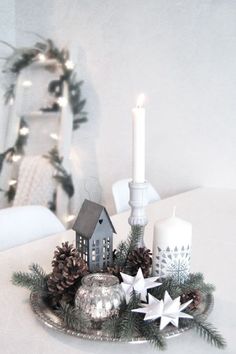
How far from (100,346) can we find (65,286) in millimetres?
125

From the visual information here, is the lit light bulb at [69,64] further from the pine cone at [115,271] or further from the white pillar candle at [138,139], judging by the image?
the pine cone at [115,271]

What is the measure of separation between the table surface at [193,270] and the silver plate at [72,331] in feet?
0.05

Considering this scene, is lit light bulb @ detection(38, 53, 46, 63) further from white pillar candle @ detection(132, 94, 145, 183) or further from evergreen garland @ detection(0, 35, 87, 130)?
white pillar candle @ detection(132, 94, 145, 183)

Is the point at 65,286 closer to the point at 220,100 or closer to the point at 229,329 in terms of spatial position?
the point at 229,329

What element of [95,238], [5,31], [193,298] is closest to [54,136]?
[5,31]

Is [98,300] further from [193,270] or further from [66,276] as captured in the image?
[193,270]

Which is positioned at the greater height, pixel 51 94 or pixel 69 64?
pixel 69 64

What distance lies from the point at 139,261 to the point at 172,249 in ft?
0.26

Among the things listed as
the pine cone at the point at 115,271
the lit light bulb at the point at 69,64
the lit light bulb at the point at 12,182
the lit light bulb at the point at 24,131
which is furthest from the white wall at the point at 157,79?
the pine cone at the point at 115,271

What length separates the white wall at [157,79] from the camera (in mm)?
1997

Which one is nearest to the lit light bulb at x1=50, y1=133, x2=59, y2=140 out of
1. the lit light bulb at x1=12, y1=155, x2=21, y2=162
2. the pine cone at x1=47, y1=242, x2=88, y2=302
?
the lit light bulb at x1=12, y1=155, x2=21, y2=162

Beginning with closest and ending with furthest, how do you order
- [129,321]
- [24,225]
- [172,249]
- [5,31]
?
[129,321]
[172,249]
[24,225]
[5,31]

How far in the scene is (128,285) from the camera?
0.81 metres

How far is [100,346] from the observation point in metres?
0.73
